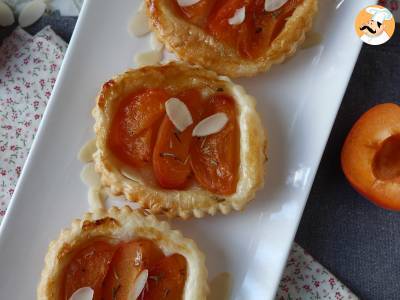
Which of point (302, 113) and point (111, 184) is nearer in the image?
point (111, 184)

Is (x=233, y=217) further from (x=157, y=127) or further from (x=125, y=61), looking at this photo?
(x=125, y=61)

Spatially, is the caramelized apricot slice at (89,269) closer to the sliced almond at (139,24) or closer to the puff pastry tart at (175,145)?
the puff pastry tart at (175,145)

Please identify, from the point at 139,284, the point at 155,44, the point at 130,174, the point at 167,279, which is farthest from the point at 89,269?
the point at 155,44

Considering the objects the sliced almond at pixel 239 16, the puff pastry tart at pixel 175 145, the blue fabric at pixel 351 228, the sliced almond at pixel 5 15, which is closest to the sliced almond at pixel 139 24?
the puff pastry tart at pixel 175 145

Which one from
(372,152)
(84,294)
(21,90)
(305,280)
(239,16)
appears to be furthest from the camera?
(21,90)

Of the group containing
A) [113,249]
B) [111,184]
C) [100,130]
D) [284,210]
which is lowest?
[284,210]

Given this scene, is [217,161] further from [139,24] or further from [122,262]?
[139,24]

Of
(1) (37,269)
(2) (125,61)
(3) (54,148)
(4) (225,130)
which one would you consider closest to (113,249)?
(1) (37,269)
